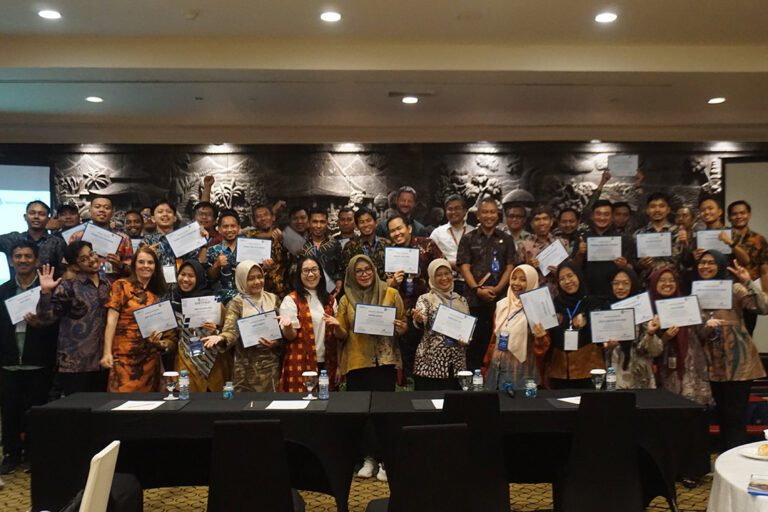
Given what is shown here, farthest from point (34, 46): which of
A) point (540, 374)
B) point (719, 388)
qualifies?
point (719, 388)

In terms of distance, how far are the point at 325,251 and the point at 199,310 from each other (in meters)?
1.78

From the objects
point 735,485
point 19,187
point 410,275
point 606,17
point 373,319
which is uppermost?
point 606,17

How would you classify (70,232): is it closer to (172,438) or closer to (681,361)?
(172,438)

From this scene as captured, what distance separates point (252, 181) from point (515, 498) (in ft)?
17.0

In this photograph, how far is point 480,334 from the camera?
597cm

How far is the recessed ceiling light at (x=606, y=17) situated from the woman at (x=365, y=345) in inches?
107

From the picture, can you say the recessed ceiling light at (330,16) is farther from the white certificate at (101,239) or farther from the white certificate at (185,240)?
the white certificate at (101,239)

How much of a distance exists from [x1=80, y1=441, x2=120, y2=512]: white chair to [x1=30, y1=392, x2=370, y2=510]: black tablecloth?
96cm

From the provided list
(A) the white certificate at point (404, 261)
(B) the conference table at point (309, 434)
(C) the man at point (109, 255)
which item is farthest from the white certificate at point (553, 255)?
(C) the man at point (109, 255)

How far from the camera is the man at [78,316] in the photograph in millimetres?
5059

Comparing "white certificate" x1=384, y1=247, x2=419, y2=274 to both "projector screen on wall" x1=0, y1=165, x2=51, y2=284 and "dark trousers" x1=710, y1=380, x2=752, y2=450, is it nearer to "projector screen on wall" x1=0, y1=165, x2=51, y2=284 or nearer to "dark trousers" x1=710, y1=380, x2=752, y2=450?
"dark trousers" x1=710, y1=380, x2=752, y2=450

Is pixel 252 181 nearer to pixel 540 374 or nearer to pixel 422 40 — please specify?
pixel 422 40

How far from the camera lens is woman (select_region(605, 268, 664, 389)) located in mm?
4809

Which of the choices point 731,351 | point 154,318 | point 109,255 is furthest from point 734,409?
point 109,255
